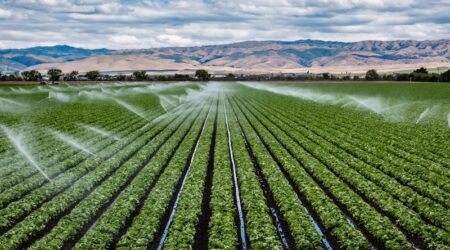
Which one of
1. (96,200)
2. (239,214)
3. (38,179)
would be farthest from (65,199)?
(239,214)

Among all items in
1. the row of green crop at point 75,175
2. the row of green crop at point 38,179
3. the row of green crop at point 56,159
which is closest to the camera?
the row of green crop at point 75,175

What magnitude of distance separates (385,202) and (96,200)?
962 cm

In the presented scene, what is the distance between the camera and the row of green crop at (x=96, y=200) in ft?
34.7

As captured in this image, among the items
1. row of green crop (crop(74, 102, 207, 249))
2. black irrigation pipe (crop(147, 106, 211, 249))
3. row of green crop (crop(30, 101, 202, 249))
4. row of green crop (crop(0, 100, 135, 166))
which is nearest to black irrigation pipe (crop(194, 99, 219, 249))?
black irrigation pipe (crop(147, 106, 211, 249))

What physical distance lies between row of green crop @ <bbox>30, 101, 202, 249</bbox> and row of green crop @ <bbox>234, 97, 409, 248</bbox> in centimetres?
692

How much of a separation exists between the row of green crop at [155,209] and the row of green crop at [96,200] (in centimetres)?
109

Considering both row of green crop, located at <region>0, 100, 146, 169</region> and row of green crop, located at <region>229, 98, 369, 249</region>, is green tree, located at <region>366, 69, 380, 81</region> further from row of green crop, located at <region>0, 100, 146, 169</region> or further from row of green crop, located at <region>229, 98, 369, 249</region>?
row of green crop, located at <region>229, 98, 369, 249</region>

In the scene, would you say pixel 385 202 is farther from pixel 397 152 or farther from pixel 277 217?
pixel 397 152

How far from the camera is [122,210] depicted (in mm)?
12258

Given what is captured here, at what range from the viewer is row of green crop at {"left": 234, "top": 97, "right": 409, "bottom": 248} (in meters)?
10.5

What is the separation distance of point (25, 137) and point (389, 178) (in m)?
22.2

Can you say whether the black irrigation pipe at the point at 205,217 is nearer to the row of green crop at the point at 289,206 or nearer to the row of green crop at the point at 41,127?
the row of green crop at the point at 289,206

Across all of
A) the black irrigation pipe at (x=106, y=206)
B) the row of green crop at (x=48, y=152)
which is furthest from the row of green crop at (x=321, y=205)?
the row of green crop at (x=48, y=152)

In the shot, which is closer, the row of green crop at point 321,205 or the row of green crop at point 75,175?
the row of green crop at point 321,205
